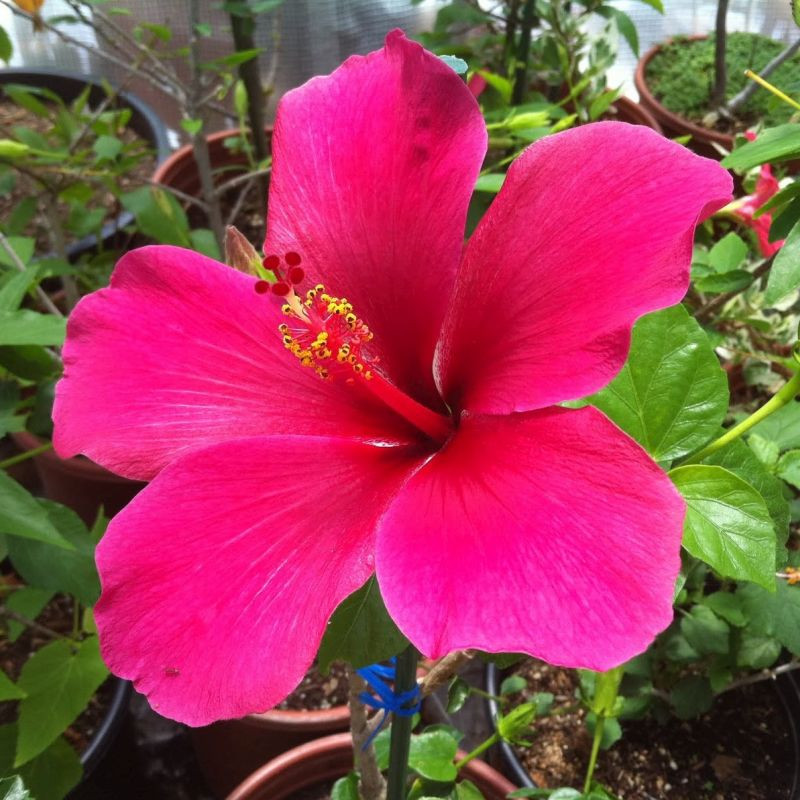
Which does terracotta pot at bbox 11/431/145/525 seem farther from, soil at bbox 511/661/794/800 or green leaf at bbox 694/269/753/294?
green leaf at bbox 694/269/753/294

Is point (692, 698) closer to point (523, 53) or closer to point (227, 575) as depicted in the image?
point (227, 575)

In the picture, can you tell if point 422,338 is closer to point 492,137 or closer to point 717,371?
point 717,371

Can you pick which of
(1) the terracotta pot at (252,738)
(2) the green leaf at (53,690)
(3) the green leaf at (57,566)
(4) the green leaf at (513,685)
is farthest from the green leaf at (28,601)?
(4) the green leaf at (513,685)

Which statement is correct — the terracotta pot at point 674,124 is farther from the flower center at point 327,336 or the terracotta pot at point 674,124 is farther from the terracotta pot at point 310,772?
the flower center at point 327,336

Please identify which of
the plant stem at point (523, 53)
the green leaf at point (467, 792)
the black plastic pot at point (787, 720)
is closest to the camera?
the green leaf at point (467, 792)

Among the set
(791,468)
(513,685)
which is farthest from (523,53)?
(513,685)

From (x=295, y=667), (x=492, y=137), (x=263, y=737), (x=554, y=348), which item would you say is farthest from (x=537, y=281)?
(x=263, y=737)
